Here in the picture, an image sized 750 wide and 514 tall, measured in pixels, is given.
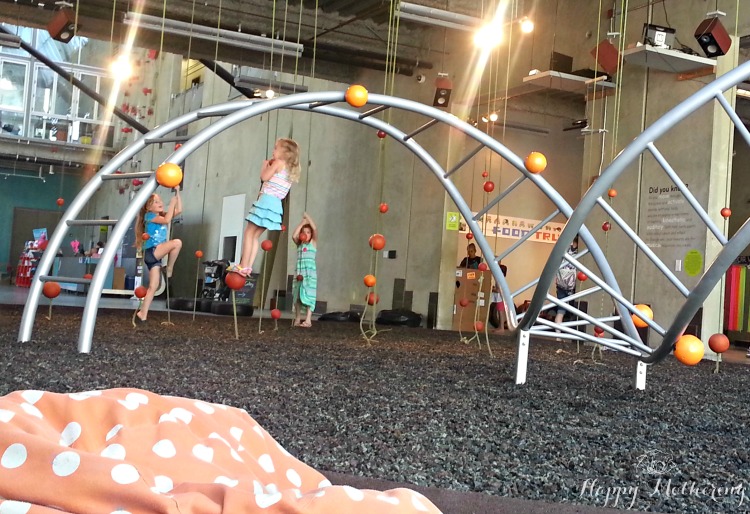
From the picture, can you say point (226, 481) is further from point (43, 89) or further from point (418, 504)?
point (43, 89)

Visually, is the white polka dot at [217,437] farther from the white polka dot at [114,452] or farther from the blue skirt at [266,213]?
the blue skirt at [266,213]

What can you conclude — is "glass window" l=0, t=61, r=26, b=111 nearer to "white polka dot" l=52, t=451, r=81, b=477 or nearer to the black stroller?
the black stroller

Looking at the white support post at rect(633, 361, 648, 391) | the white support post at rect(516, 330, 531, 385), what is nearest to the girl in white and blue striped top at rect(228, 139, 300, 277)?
the white support post at rect(516, 330, 531, 385)

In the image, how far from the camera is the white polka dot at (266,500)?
0.98 metres

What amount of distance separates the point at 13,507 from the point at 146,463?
0.24m

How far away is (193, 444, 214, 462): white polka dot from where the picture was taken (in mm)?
1207

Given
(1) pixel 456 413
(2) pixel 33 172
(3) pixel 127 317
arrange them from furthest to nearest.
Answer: (2) pixel 33 172, (3) pixel 127 317, (1) pixel 456 413

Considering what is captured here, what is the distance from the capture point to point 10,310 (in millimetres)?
8180

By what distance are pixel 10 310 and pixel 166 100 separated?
33.0 ft

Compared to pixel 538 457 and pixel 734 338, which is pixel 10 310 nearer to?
pixel 538 457

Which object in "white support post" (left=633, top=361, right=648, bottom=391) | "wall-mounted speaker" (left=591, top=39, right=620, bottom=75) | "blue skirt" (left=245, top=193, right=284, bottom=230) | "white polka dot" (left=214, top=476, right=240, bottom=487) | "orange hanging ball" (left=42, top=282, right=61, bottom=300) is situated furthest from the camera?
"wall-mounted speaker" (left=591, top=39, right=620, bottom=75)

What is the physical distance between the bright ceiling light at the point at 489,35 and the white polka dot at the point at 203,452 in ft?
28.1

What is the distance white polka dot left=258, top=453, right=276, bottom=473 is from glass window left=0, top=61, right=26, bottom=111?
65.1ft

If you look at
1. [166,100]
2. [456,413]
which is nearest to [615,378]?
[456,413]
